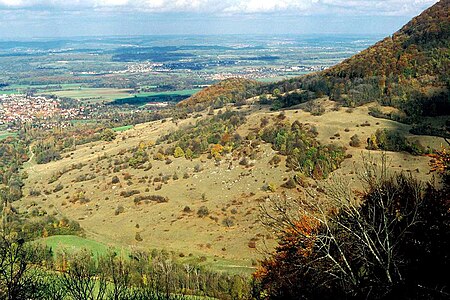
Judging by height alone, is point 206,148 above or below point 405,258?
below

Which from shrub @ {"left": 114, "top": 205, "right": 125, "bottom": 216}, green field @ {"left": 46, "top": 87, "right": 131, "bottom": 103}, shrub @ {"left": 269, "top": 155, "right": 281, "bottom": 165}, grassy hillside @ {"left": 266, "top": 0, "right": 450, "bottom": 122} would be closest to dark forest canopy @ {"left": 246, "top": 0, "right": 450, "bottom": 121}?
grassy hillside @ {"left": 266, "top": 0, "right": 450, "bottom": 122}

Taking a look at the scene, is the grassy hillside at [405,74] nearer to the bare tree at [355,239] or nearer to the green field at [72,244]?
the green field at [72,244]

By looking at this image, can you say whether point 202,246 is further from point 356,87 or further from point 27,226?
point 356,87

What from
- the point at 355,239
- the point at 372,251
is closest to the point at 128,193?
the point at 355,239

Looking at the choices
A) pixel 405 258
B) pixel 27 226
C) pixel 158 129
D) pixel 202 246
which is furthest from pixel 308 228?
pixel 158 129

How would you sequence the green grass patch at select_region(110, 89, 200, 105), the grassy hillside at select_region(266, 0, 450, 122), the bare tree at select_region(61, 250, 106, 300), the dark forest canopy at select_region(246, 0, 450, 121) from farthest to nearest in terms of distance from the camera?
1. the green grass patch at select_region(110, 89, 200, 105)
2. the dark forest canopy at select_region(246, 0, 450, 121)
3. the grassy hillside at select_region(266, 0, 450, 122)
4. the bare tree at select_region(61, 250, 106, 300)

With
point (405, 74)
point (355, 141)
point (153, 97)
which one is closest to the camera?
point (355, 141)

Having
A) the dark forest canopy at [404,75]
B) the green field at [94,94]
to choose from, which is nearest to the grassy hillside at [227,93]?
the dark forest canopy at [404,75]

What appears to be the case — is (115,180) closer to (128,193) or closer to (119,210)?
(128,193)

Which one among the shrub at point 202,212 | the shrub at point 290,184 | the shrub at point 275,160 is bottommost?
the shrub at point 202,212

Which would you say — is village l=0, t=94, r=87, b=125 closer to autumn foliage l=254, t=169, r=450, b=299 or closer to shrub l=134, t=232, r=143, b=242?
shrub l=134, t=232, r=143, b=242

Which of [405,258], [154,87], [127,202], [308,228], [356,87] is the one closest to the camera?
[405,258]
